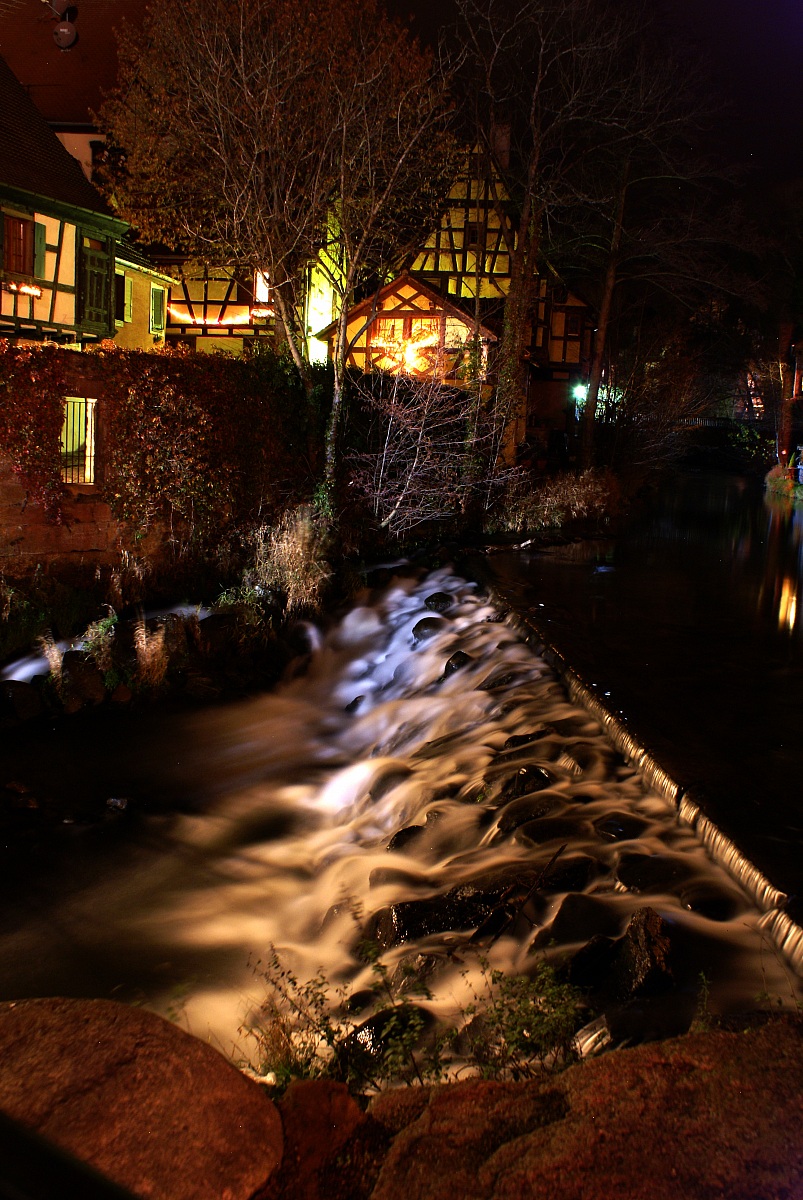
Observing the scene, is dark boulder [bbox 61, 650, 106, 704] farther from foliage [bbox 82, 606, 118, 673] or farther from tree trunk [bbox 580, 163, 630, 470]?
tree trunk [bbox 580, 163, 630, 470]

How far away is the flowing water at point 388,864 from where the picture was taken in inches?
189

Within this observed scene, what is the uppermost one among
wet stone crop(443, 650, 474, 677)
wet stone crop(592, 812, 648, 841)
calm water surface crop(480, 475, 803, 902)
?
calm water surface crop(480, 475, 803, 902)

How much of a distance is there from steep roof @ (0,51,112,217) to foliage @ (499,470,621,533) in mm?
12477

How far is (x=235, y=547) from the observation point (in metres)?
13.9

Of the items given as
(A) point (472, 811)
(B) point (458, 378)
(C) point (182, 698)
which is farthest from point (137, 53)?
(A) point (472, 811)

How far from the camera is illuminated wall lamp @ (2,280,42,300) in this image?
2033 cm

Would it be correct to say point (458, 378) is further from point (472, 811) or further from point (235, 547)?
point (472, 811)

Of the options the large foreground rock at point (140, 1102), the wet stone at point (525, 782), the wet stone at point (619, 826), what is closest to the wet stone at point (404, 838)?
the wet stone at point (525, 782)

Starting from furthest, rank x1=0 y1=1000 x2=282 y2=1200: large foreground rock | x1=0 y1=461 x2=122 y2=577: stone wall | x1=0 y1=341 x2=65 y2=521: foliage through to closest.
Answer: x1=0 y1=461 x2=122 y2=577: stone wall < x1=0 y1=341 x2=65 y2=521: foliage < x1=0 y1=1000 x2=282 y2=1200: large foreground rock

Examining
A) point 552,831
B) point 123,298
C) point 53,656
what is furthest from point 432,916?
point 123,298

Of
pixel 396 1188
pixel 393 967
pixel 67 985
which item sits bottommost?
pixel 67 985

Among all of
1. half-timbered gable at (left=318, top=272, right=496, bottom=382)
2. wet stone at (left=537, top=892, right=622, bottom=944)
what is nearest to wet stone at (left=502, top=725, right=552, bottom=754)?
wet stone at (left=537, top=892, right=622, bottom=944)

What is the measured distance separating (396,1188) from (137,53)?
888 inches

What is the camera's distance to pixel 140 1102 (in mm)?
3045
